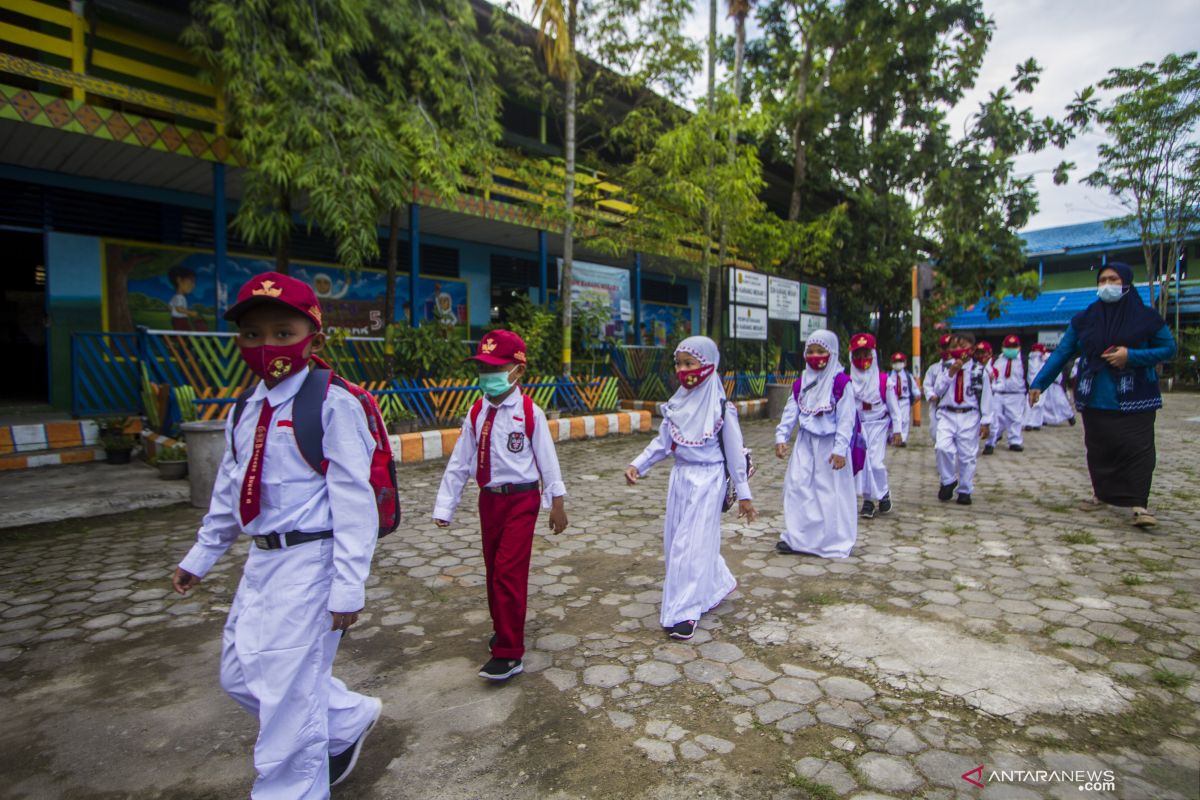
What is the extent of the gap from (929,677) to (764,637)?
2.54 ft

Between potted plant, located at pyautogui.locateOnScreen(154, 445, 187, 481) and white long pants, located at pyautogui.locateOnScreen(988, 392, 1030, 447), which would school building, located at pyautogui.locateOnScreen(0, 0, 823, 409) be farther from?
white long pants, located at pyautogui.locateOnScreen(988, 392, 1030, 447)

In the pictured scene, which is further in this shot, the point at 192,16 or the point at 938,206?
the point at 938,206

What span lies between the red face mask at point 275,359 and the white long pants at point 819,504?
3.74 metres

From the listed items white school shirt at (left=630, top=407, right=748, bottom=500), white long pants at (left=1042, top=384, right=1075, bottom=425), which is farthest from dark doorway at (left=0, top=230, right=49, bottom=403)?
white long pants at (left=1042, top=384, right=1075, bottom=425)

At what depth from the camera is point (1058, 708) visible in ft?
8.71

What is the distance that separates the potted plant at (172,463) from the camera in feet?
22.6

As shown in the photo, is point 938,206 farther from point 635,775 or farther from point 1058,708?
point 635,775

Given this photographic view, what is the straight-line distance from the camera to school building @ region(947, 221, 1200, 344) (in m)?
27.8

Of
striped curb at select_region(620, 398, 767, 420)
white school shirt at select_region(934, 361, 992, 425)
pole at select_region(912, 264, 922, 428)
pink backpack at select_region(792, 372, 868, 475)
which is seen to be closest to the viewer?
pink backpack at select_region(792, 372, 868, 475)

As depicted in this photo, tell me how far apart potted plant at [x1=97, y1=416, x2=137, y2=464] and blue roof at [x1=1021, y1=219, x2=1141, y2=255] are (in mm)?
32953

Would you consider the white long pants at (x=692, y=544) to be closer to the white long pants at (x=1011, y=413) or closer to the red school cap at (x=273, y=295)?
the red school cap at (x=273, y=295)

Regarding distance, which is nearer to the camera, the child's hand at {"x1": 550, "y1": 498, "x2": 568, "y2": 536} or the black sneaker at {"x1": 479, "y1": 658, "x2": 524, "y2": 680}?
the black sneaker at {"x1": 479, "y1": 658, "x2": 524, "y2": 680}

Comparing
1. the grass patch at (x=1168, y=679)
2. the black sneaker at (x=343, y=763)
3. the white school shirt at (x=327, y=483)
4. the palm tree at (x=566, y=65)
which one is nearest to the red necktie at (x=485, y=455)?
the white school shirt at (x=327, y=483)

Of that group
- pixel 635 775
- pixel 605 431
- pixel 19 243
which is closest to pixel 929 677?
pixel 635 775
